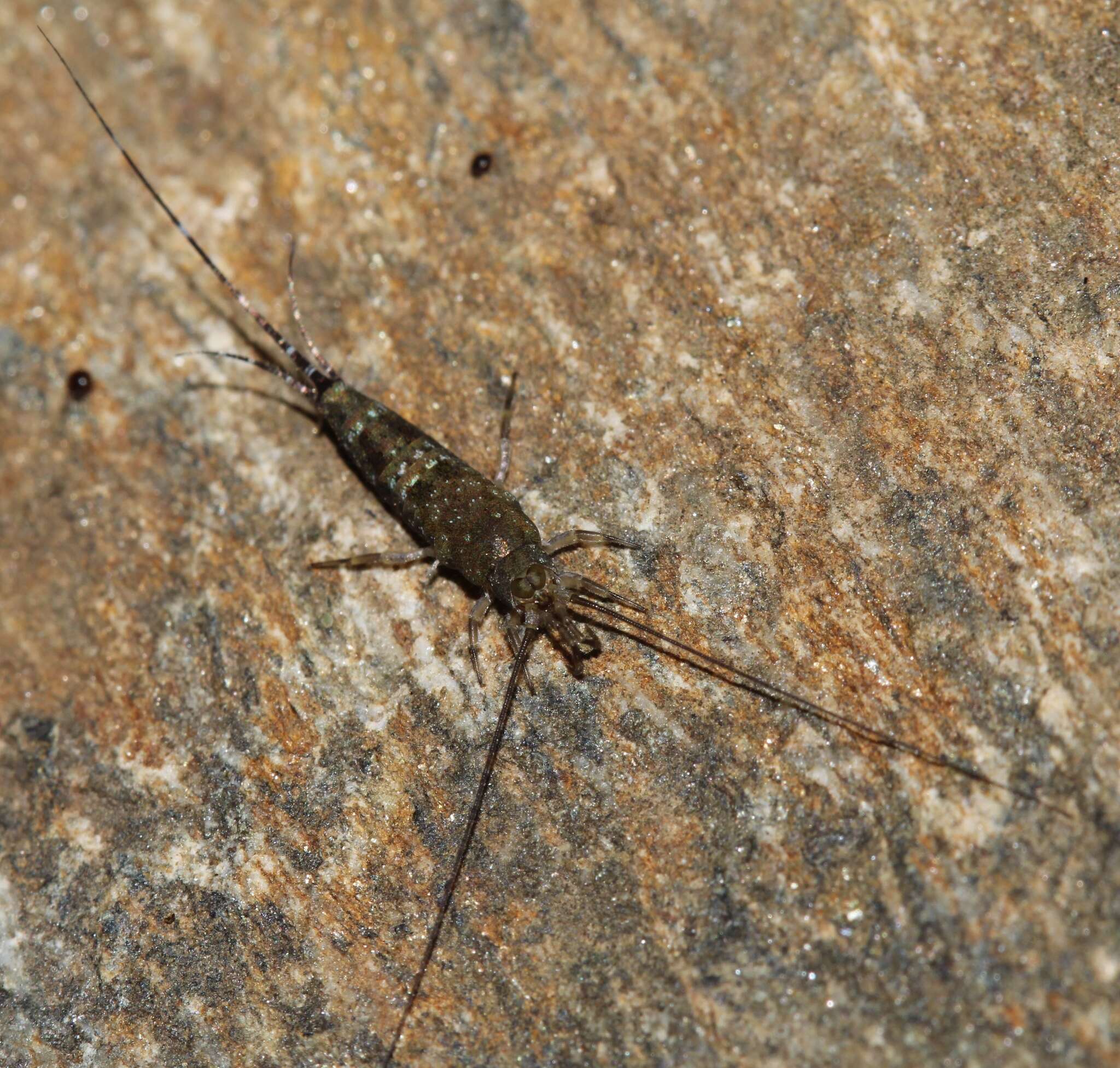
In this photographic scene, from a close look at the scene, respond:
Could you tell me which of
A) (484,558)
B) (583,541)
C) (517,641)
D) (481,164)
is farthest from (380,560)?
(481,164)

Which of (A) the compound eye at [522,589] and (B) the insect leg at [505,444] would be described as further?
(B) the insect leg at [505,444]

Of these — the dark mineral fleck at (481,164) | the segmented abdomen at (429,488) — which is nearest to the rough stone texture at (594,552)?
the dark mineral fleck at (481,164)

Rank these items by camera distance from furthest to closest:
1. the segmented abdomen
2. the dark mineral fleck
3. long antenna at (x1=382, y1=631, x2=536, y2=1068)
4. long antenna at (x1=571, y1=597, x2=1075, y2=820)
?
the dark mineral fleck < the segmented abdomen < long antenna at (x1=382, y1=631, x2=536, y2=1068) < long antenna at (x1=571, y1=597, x2=1075, y2=820)

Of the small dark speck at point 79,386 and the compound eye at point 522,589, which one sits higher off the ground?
the small dark speck at point 79,386

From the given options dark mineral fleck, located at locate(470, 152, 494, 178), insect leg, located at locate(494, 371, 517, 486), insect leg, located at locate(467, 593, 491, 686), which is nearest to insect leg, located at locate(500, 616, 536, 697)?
insect leg, located at locate(467, 593, 491, 686)

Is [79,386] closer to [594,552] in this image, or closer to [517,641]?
[517,641]

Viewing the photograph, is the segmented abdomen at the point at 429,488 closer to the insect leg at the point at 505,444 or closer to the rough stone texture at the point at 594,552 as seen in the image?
the insect leg at the point at 505,444

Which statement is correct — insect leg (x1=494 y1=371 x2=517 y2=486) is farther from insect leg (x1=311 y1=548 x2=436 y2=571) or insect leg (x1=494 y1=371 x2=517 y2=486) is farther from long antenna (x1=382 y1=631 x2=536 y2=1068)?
long antenna (x1=382 y1=631 x2=536 y2=1068)
